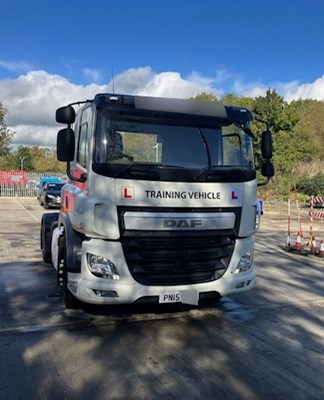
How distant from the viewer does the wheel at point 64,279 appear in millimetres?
5727

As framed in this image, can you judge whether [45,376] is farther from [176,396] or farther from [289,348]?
[289,348]

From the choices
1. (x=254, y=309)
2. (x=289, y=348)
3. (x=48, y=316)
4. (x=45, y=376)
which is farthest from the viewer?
(x=254, y=309)

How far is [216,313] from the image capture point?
6.00 m

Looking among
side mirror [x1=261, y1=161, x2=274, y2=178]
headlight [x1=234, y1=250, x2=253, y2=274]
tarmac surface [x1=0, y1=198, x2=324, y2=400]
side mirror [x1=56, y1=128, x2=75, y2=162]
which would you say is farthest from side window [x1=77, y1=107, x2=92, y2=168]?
side mirror [x1=261, y1=161, x2=274, y2=178]

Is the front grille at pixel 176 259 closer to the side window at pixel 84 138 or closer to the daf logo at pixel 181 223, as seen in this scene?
the daf logo at pixel 181 223

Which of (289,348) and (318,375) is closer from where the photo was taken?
(318,375)

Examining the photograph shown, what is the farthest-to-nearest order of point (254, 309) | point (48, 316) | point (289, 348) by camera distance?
1. point (254, 309)
2. point (48, 316)
3. point (289, 348)

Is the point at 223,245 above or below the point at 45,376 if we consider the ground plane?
above

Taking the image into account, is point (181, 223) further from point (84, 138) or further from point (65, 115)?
point (65, 115)

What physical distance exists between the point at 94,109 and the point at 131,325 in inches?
106

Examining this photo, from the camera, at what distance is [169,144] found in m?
5.26

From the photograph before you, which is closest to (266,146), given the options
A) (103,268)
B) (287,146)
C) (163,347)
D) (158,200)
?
(158,200)

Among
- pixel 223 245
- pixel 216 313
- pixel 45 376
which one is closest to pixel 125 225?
pixel 223 245

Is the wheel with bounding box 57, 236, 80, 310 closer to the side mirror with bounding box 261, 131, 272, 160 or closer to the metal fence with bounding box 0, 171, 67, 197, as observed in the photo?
the side mirror with bounding box 261, 131, 272, 160
